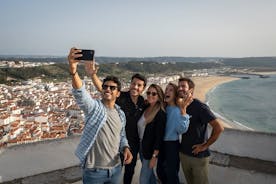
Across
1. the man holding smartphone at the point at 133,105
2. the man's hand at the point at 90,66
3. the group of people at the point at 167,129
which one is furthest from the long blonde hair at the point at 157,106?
the man's hand at the point at 90,66

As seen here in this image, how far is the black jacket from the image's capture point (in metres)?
2.56

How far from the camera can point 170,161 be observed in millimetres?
2629

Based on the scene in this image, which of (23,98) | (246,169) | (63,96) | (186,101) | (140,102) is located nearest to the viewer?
(186,101)

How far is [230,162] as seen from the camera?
347cm

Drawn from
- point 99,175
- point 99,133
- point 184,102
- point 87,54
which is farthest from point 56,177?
point 87,54

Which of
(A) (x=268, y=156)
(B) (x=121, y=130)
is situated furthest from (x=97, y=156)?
(A) (x=268, y=156)

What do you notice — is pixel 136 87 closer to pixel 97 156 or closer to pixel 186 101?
pixel 186 101

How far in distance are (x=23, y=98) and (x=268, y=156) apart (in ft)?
116

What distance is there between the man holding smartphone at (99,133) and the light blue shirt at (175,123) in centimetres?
54

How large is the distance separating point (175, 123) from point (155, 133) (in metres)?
0.18

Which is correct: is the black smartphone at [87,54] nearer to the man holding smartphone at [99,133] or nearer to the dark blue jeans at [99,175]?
the man holding smartphone at [99,133]

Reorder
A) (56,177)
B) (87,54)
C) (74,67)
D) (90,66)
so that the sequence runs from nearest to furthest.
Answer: (74,67) → (87,54) → (90,66) → (56,177)

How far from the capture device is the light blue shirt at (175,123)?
8.18 ft

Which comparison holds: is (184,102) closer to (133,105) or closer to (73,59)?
(133,105)
